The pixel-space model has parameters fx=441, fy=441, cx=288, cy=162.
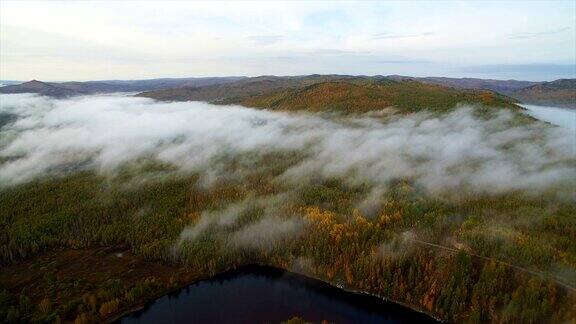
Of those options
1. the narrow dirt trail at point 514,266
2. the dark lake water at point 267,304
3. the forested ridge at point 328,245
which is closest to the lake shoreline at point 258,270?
the dark lake water at point 267,304

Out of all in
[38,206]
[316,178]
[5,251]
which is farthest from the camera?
[316,178]

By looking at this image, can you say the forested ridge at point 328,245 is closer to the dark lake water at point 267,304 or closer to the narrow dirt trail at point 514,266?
the narrow dirt trail at point 514,266

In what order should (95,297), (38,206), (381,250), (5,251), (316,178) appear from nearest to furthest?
1. (95,297)
2. (381,250)
3. (5,251)
4. (38,206)
5. (316,178)

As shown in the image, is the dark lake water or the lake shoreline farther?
the lake shoreline

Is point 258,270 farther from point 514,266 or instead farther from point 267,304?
point 514,266

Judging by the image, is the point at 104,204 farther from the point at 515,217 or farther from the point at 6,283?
the point at 515,217

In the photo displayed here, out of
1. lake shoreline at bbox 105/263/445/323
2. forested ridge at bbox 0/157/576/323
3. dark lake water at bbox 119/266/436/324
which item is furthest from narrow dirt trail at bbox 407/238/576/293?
dark lake water at bbox 119/266/436/324

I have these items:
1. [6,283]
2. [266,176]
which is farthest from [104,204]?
[266,176]

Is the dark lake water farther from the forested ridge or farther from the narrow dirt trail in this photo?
the narrow dirt trail

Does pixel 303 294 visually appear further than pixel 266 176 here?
No
